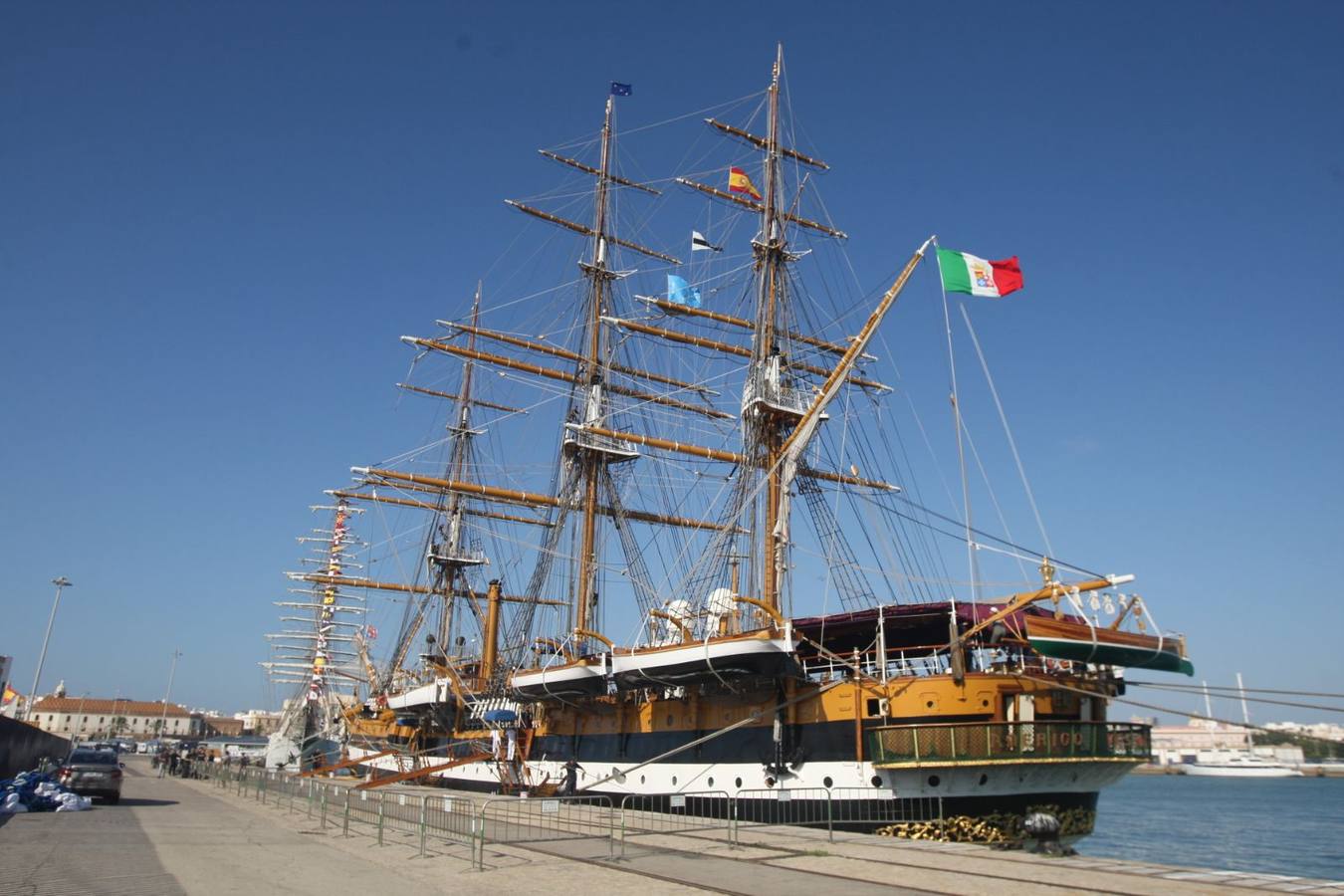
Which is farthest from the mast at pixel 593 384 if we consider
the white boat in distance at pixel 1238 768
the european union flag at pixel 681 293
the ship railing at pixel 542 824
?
the white boat in distance at pixel 1238 768

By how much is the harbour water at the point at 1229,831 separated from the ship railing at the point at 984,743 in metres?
14.7

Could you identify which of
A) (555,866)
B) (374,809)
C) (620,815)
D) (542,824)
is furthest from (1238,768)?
(555,866)

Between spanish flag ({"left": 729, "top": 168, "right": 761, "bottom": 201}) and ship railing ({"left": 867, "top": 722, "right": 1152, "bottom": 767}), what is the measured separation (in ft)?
81.7

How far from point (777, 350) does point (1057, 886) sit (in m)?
25.7

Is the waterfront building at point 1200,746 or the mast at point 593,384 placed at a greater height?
the mast at point 593,384

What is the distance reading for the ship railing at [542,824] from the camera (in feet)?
54.6

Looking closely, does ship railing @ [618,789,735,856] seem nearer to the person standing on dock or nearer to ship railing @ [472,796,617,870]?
ship railing @ [472,796,617,870]

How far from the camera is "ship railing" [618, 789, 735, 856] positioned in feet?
64.0

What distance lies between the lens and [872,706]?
70.7 ft

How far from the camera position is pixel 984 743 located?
19859 millimetres

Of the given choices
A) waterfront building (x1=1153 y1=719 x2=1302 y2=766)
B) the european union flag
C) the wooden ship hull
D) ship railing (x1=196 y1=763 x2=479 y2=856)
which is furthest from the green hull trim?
waterfront building (x1=1153 y1=719 x2=1302 y2=766)

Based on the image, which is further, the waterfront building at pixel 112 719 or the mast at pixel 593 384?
the waterfront building at pixel 112 719

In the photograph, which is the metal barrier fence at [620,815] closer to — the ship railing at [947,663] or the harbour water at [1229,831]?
the ship railing at [947,663]

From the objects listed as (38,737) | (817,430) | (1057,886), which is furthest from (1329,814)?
(38,737)
